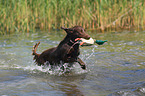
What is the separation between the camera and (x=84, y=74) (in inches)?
240

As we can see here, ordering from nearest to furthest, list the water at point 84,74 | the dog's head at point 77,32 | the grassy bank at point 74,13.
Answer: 1. the water at point 84,74
2. the dog's head at point 77,32
3. the grassy bank at point 74,13

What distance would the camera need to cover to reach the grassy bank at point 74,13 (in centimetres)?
1177

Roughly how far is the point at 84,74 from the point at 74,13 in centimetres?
622

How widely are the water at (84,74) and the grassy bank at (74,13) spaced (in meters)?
2.30

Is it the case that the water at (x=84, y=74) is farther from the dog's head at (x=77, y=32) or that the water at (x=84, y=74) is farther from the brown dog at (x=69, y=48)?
the dog's head at (x=77, y=32)

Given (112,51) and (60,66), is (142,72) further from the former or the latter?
(112,51)

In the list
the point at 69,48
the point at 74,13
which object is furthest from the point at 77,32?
the point at 74,13

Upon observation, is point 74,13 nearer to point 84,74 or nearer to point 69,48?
point 84,74

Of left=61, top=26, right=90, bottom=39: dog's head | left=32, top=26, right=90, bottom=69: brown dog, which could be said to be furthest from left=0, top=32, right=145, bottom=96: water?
left=61, top=26, right=90, bottom=39: dog's head

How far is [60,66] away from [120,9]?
23.5ft

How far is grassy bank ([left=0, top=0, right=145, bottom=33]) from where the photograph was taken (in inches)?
463

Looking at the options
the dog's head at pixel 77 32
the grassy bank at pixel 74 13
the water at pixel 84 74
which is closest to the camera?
the water at pixel 84 74

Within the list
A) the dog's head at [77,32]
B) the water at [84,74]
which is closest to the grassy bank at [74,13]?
the water at [84,74]

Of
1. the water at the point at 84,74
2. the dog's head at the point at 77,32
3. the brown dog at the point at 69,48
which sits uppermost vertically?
the dog's head at the point at 77,32
